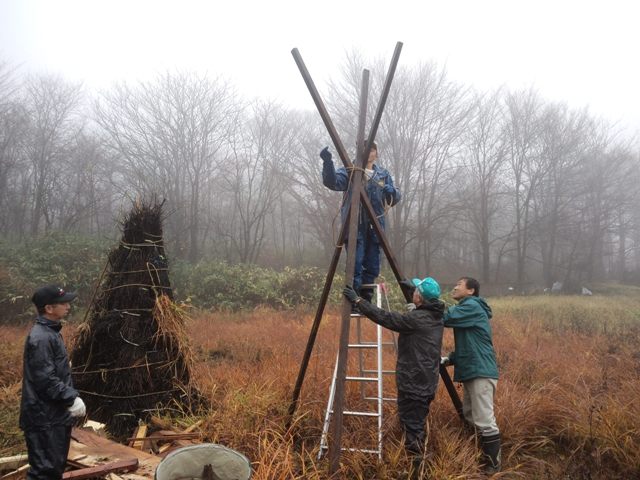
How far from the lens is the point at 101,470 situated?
3.65m

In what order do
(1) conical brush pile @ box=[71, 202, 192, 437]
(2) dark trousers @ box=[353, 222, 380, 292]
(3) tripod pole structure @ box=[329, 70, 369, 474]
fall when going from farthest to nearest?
1. (1) conical brush pile @ box=[71, 202, 192, 437]
2. (2) dark trousers @ box=[353, 222, 380, 292]
3. (3) tripod pole structure @ box=[329, 70, 369, 474]

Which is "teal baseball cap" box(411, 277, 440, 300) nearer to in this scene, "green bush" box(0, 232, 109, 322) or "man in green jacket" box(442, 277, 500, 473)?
"man in green jacket" box(442, 277, 500, 473)

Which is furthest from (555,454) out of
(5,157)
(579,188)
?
(579,188)

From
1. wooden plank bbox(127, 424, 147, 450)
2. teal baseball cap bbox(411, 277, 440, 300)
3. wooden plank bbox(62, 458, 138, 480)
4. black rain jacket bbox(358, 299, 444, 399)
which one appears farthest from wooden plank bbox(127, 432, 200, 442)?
Answer: teal baseball cap bbox(411, 277, 440, 300)

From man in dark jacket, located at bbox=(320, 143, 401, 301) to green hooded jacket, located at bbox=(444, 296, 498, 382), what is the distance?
35.4 inches

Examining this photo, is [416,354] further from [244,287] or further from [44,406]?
[244,287]

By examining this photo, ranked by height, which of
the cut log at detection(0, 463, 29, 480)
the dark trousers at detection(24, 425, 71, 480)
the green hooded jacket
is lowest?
the cut log at detection(0, 463, 29, 480)

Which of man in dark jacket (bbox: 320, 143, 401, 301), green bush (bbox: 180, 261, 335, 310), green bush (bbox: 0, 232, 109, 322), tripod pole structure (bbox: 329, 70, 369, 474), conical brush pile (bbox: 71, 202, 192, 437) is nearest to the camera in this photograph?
tripod pole structure (bbox: 329, 70, 369, 474)

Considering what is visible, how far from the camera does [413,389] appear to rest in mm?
3766

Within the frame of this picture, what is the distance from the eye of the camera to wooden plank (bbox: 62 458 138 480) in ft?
11.6

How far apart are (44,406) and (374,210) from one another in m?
3.36

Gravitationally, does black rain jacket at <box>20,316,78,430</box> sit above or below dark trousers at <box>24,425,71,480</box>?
above

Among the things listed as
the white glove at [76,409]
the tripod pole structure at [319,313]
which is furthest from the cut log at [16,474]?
the tripod pole structure at [319,313]

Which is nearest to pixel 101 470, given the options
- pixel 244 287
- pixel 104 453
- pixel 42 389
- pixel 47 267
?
pixel 104 453
